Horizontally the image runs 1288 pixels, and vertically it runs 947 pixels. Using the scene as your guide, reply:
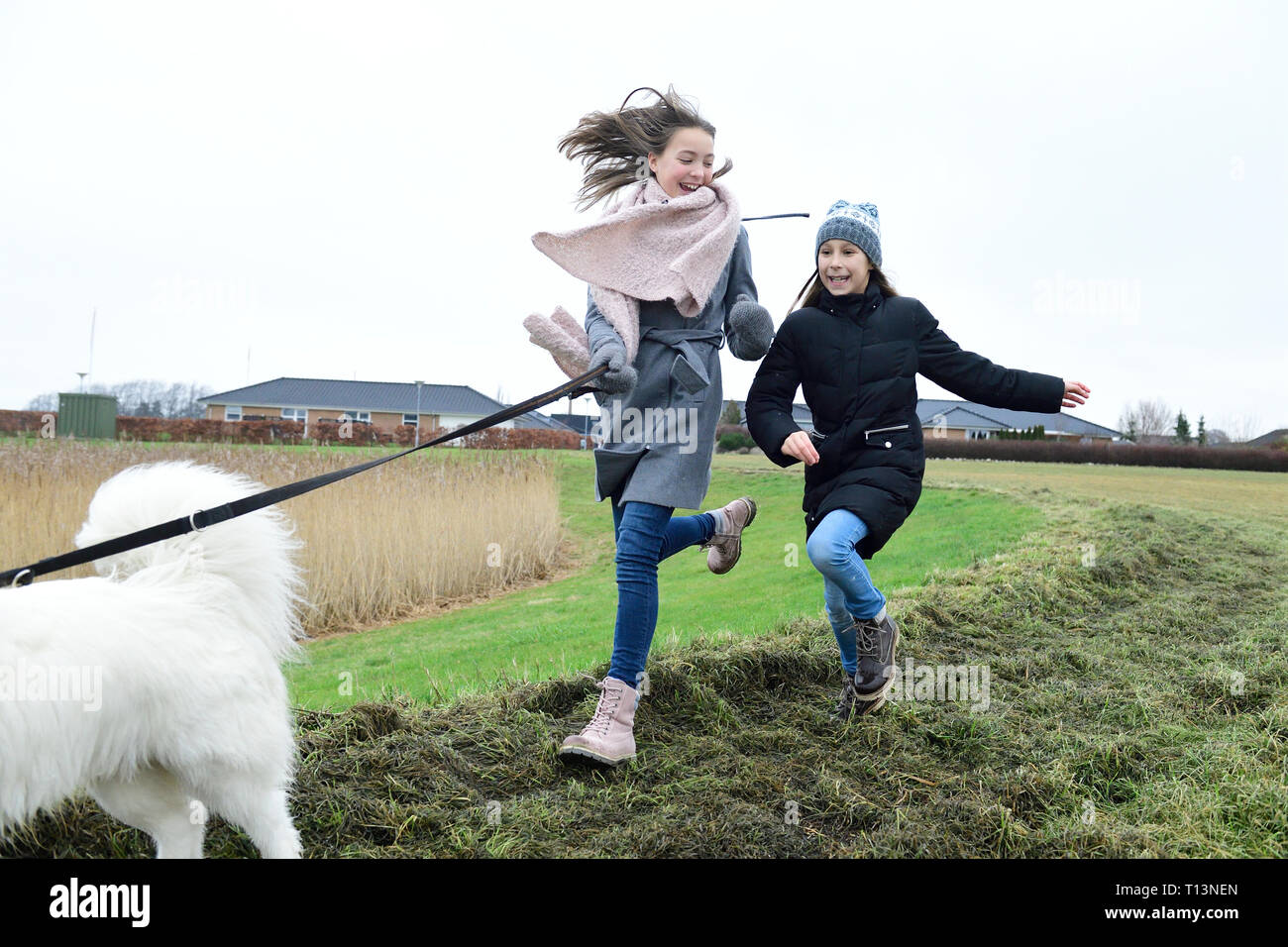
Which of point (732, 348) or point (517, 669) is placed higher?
point (732, 348)

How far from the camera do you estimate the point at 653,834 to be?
9.18ft

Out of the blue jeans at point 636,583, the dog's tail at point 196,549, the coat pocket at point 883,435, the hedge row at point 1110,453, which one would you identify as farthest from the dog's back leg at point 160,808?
the hedge row at point 1110,453

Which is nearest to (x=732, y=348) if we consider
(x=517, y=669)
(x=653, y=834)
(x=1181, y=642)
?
(x=653, y=834)

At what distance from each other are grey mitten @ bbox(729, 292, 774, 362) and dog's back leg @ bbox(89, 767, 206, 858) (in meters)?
2.50

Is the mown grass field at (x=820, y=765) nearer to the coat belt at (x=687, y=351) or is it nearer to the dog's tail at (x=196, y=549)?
the dog's tail at (x=196, y=549)

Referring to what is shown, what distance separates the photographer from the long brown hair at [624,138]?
3.69m

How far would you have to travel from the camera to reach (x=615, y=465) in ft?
11.6

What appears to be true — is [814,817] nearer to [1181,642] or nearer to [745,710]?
[745,710]

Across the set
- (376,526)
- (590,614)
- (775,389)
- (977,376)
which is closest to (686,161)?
(775,389)

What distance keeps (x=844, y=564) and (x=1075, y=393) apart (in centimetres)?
132

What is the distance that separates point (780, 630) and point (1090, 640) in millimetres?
2113

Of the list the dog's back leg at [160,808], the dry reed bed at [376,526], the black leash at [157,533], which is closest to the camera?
the black leash at [157,533]

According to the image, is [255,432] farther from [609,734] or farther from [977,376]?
[977,376]

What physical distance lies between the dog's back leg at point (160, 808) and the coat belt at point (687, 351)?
215cm
